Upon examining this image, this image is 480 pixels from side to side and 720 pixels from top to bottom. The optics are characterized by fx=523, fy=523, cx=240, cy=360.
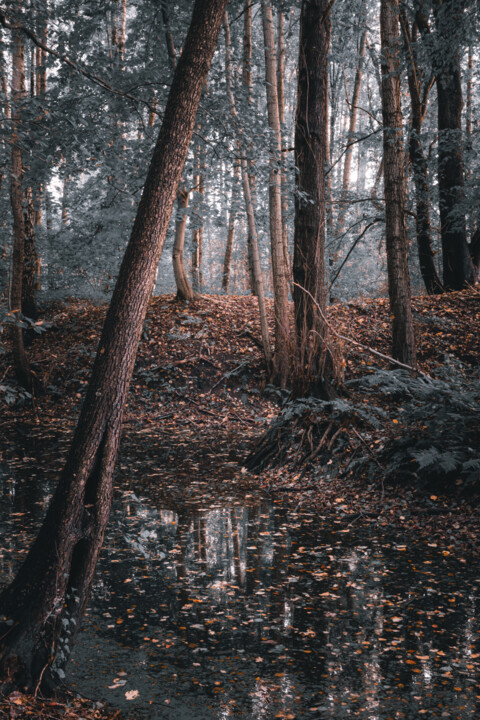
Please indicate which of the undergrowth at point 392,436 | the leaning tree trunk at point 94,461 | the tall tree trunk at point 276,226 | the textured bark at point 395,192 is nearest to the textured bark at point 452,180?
the textured bark at point 395,192

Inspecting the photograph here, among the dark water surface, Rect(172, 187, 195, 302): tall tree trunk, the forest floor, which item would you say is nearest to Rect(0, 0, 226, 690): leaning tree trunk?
the dark water surface

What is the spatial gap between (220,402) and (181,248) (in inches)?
182

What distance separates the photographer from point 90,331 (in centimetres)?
1264

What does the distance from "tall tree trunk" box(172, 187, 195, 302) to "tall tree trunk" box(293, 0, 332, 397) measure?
16.3ft

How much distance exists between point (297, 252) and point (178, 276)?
647cm

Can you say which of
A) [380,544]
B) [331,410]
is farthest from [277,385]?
[380,544]

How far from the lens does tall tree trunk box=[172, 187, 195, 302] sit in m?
11.8

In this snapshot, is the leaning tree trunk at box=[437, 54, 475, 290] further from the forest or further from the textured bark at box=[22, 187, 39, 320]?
the textured bark at box=[22, 187, 39, 320]

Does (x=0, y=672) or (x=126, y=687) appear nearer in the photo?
(x=0, y=672)

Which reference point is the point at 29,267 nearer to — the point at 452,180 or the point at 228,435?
the point at 228,435

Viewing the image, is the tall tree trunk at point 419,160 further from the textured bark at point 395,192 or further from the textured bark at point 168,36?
the textured bark at point 168,36

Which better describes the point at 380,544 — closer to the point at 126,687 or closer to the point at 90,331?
the point at 126,687

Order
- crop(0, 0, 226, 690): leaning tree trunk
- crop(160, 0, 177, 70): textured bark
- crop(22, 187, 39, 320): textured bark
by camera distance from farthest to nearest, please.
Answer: crop(22, 187, 39, 320): textured bark < crop(160, 0, 177, 70): textured bark < crop(0, 0, 226, 690): leaning tree trunk

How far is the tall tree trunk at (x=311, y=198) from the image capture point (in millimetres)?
6809
